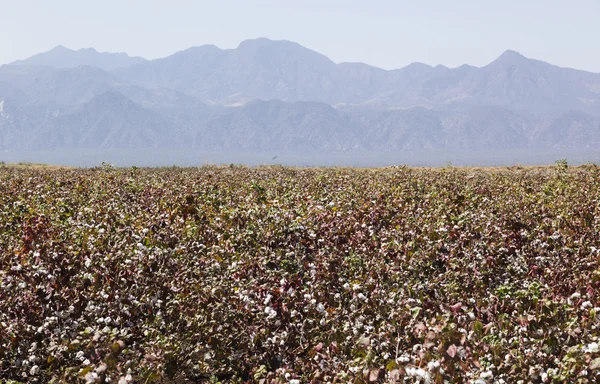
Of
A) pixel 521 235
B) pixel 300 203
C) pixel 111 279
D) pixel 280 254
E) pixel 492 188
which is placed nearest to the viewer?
pixel 111 279

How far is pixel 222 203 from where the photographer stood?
606 inches

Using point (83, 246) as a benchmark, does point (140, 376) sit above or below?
below

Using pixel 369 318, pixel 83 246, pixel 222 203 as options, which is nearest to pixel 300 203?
pixel 222 203

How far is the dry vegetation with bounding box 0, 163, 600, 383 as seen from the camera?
18.0 feet

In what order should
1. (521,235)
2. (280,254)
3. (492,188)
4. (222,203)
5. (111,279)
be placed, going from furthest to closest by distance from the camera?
(492,188)
(222,203)
(521,235)
(280,254)
(111,279)

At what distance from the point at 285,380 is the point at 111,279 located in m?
3.12

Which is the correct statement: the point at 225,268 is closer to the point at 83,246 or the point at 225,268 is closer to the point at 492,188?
the point at 83,246

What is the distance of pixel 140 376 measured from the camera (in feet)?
18.4

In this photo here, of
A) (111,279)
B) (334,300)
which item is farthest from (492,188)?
(111,279)

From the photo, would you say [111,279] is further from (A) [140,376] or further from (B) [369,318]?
(B) [369,318]

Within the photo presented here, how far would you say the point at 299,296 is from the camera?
780cm

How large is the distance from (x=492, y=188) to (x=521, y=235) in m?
8.29

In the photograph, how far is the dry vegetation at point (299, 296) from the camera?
216 inches

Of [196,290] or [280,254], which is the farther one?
[280,254]
